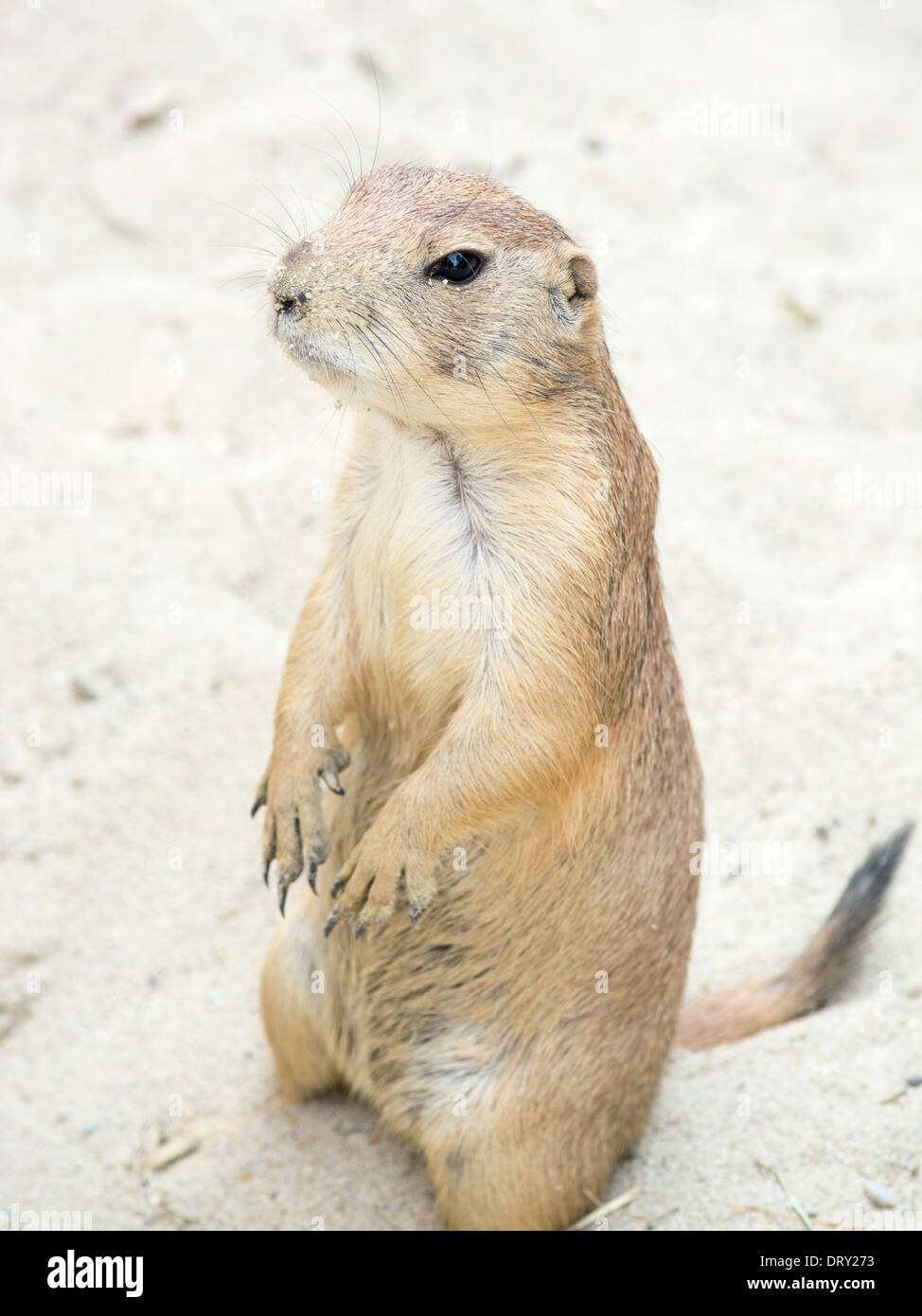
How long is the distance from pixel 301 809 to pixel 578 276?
1.47m

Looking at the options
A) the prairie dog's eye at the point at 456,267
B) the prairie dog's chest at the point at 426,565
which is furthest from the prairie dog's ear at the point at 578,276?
the prairie dog's chest at the point at 426,565

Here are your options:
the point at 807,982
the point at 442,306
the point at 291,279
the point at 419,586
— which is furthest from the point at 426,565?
the point at 807,982

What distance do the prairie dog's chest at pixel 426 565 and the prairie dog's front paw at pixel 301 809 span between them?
331 mm

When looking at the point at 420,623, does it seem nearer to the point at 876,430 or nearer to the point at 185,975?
the point at 185,975

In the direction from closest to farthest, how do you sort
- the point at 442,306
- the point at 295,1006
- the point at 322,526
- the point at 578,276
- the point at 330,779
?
the point at 442,306 → the point at 578,276 → the point at 330,779 → the point at 295,1006 → the point at 322,526

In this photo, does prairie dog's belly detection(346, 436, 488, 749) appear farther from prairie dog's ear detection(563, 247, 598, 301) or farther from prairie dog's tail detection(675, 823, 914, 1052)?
prairie dog's tail detection(675, 823, 914, 1052)

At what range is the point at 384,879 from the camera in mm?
3188

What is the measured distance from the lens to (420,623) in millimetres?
3174

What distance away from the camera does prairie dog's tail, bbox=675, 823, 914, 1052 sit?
379 cm

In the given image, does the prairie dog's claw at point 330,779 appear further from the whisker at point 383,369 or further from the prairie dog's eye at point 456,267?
the prairie dog's eye at point 456,267

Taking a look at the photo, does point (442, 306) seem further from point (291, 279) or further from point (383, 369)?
point (291, 279)

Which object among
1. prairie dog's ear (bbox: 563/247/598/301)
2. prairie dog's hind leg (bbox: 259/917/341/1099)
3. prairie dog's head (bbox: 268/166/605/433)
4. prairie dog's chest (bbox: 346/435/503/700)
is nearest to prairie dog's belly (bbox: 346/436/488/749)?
prairie dog's chest (bbox: 346/435/503/700)
